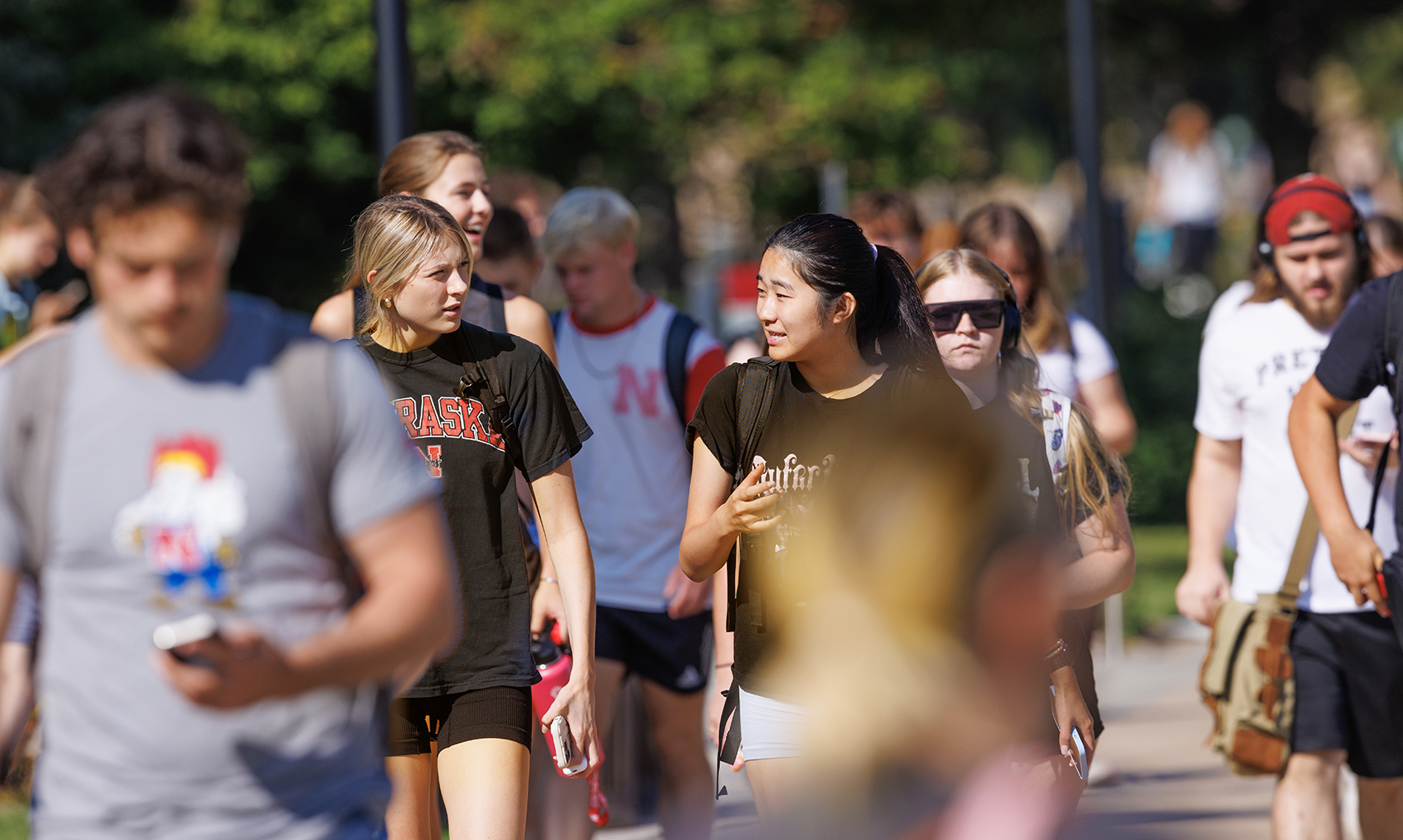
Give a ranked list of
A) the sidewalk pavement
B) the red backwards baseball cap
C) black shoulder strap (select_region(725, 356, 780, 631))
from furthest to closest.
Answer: the sidewalk pavement → the red backwards baseball cap → black shoulder strap (select_region(725, 356, 780, 631))

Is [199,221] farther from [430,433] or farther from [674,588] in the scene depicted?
[674,588]

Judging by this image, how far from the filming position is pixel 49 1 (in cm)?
1531

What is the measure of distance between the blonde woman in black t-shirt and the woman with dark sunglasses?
3.28ft

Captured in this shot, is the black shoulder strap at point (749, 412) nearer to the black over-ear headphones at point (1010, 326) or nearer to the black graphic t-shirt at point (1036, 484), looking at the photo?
the black graphic t-shirt at point (1036, 484)

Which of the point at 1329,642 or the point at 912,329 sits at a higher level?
the point at 912,329

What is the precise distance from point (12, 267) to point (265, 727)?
205 inches

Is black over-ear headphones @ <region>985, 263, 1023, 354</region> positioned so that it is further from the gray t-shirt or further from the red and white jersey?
the gray t-shirt

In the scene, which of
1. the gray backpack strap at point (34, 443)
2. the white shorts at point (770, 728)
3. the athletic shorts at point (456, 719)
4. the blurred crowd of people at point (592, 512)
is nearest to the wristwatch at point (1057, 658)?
the blurred crowd of people at point (592, 512)

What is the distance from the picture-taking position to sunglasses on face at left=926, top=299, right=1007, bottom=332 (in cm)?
403

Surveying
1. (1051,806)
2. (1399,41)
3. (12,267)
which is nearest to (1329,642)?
(1051,806)

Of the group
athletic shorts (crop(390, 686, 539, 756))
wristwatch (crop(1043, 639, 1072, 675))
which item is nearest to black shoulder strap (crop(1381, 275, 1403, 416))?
wristwatch (crop(1043, 639, 1072, 675))

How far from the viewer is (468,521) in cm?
366

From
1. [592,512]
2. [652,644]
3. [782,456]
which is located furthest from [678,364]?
[782,456]

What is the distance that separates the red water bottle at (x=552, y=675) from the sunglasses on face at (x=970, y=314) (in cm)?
129
